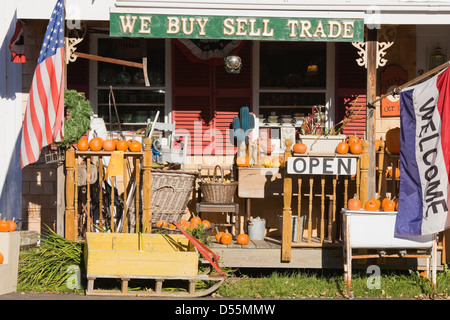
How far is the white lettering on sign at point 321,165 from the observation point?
9.12m

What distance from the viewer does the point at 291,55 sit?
1119 centimetres

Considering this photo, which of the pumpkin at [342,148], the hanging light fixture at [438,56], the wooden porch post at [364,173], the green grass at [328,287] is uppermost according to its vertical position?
the hanging light fixture at [438,56]

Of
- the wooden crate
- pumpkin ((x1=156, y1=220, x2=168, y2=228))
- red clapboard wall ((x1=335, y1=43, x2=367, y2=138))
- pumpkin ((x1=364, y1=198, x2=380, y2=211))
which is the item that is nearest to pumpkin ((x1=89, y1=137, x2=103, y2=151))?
pumpkin ((x1=156, y1=220, x2=168, y2=228))

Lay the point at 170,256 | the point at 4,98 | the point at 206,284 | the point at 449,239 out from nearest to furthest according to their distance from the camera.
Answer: the point at 170,256 → the point at 206,284 → the point at 449,239 → the point at 4,98

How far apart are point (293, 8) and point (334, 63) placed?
6.40 feet

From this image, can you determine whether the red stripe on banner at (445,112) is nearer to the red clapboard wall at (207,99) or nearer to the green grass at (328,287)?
the green grass at (328,287)

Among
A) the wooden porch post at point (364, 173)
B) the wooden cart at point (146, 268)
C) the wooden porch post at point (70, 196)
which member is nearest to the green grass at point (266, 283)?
the wooden porch post at point (70, 196)

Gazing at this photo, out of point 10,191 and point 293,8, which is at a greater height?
point 293,8

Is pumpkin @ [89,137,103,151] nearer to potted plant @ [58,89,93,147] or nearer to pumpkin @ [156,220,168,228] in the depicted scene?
potted plant @ [58,89,93,147]

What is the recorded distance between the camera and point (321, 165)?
9.15m

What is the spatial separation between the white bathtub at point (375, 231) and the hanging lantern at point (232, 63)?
327cm

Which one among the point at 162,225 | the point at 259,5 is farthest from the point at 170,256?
the point at 259,5

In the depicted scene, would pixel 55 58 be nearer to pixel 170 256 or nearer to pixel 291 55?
pixel 170 256

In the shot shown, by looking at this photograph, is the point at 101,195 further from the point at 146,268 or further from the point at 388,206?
the point at 388,206
